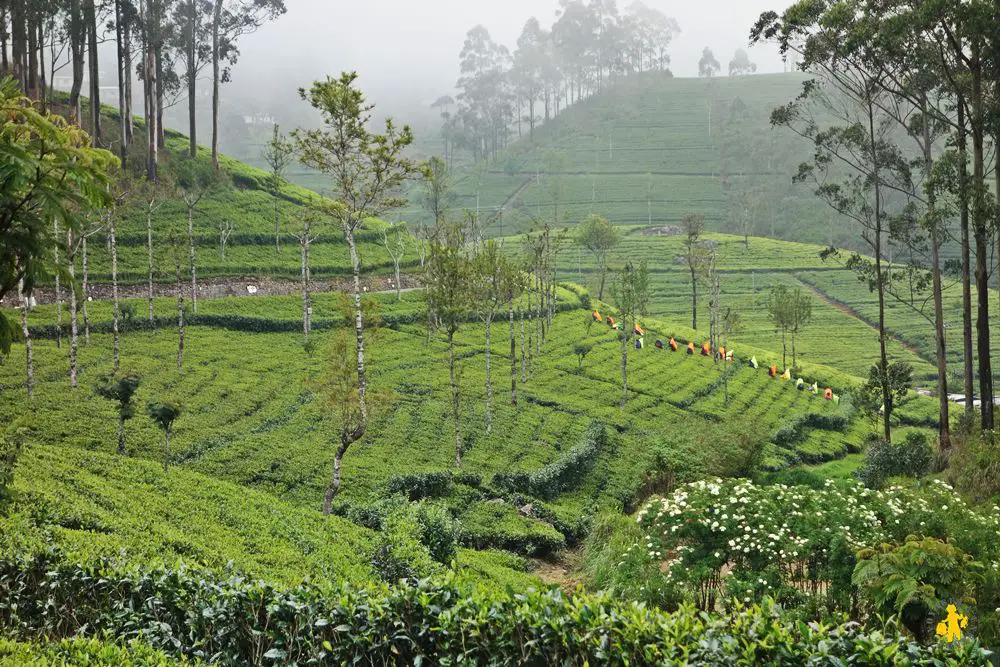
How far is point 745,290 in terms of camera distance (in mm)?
89688

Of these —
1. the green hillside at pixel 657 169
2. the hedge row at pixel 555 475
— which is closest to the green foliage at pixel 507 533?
the hedge row at pixel 555 475

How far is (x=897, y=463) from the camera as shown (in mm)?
28297

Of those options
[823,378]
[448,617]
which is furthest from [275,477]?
[823,378]

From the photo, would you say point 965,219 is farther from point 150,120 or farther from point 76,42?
point 76,42

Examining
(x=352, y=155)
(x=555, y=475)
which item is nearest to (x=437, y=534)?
(x=352, y=155)

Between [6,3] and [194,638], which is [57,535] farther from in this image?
[6,3]

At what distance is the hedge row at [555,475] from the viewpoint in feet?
102

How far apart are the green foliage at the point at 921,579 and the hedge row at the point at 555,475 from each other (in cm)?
1977

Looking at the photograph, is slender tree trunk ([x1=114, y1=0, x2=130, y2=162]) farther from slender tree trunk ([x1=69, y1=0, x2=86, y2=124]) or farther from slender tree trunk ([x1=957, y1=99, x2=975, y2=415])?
slender tree trunk ([x1=957, y1=99, x2=975, y2=415])

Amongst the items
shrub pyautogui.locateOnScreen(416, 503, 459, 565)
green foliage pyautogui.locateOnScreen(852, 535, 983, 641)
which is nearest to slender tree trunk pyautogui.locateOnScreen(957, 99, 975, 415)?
green foliage pyautogui.locateOnScreen(852, 535, 983, 641)

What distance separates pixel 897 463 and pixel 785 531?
15428mm

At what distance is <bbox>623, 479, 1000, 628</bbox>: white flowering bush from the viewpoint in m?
14.7

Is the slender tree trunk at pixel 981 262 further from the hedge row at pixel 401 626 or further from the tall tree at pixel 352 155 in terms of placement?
the hedge row at pixel 401 626

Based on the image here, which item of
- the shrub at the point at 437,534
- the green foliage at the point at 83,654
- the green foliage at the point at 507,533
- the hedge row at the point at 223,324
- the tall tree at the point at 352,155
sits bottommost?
the green foliage at the point at 507,533
